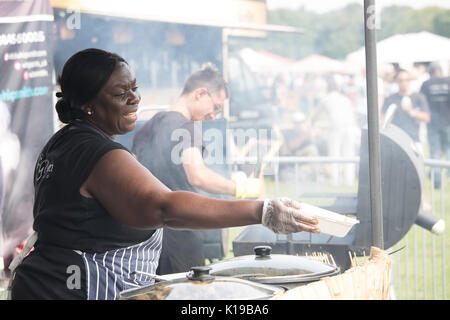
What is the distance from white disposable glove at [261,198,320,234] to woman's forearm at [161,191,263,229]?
3cm

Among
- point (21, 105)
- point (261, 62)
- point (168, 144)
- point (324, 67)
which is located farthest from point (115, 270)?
point (324, 67)

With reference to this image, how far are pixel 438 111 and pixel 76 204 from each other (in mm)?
9372

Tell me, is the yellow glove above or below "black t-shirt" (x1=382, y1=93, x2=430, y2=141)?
below

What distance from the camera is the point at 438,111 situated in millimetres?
10289

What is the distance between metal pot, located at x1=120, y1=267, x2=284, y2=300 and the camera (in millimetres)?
1685

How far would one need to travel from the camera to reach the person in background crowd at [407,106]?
794 centimetres

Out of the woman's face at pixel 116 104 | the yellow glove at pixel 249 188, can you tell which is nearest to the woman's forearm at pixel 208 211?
the woman's face at pixel 116 104

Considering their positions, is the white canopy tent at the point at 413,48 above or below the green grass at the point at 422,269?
above

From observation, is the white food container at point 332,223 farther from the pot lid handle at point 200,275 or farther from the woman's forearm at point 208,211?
the pot lid handle at point 200,275

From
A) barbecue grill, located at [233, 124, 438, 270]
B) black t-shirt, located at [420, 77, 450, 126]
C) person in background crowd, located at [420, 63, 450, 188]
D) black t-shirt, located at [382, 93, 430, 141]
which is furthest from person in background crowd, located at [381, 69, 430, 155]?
barbecue grill, located at [233, 124, 438, 270]

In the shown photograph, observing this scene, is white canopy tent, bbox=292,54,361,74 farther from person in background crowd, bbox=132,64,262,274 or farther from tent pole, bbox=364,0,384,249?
tent pole, bbox=364,0,384,249

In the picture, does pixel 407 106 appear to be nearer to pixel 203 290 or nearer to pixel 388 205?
pixel 388 205

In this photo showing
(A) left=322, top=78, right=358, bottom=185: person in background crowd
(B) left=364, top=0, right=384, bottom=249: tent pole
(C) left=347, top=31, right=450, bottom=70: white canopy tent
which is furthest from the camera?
(A) left=322, top=78, right=358, bottom=185: person in background crowd

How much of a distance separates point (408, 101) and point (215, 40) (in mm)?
2963
